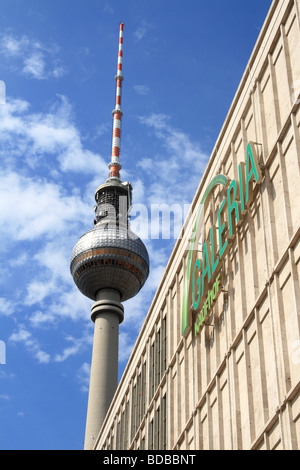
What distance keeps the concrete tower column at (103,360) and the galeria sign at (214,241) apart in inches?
2402

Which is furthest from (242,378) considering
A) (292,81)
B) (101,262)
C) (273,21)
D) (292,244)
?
(101,262)

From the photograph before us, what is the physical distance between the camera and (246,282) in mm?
33438

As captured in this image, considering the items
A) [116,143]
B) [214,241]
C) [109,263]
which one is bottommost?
[214,241]

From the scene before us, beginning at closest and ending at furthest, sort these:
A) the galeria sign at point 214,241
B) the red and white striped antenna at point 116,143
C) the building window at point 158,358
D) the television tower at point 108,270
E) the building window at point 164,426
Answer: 1. the galeria sign at point 214,241
2. the building window at point 164,426
3. the building window at point 158,358
4. the television tower at point 108,270
5. the red and white striped antenna at point 116,143

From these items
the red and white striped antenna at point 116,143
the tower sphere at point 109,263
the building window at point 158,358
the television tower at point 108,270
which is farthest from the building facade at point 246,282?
the red and white striped antenna at point 116,143

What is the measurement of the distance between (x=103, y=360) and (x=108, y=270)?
16608 mm

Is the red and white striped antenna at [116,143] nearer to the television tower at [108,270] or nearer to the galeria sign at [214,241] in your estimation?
the television tower at [108,270]

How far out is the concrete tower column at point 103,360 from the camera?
100 m

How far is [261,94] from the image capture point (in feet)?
115

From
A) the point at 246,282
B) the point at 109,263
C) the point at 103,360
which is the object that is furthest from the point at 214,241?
the point at 109,263

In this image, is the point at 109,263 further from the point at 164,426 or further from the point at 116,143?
the point at 164,426

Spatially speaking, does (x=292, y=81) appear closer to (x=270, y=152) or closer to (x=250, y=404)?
(x=270, y=152)

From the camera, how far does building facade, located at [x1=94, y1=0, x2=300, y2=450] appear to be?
94.4 ft

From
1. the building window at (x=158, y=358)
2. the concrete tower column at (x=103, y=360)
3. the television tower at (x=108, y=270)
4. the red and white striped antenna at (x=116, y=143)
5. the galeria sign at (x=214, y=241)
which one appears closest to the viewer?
the galeria sign at (x=214, y=241)
